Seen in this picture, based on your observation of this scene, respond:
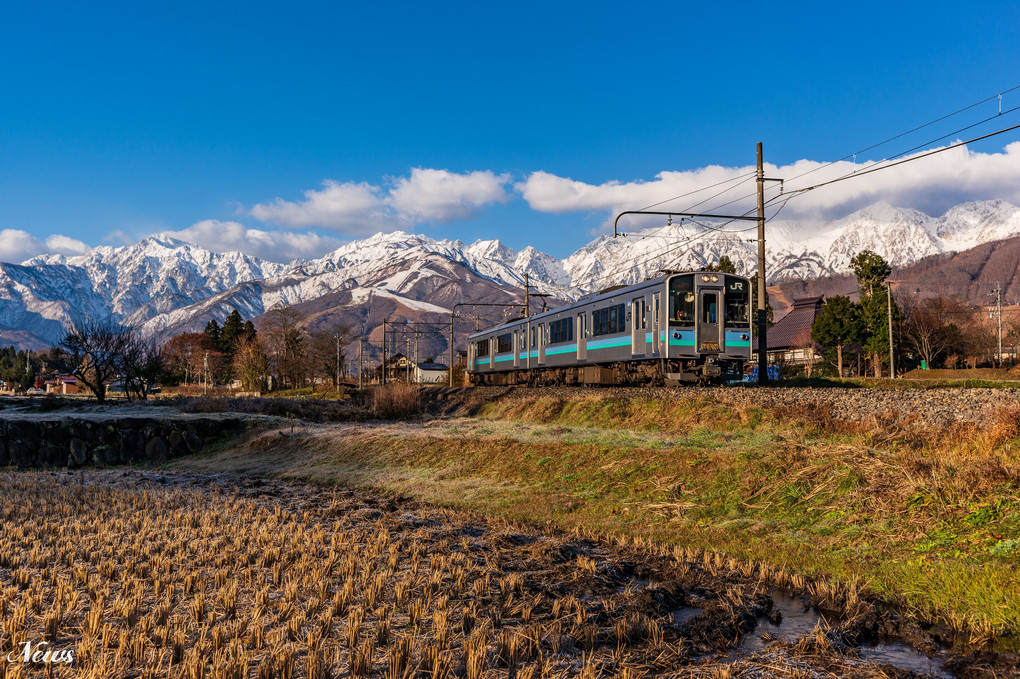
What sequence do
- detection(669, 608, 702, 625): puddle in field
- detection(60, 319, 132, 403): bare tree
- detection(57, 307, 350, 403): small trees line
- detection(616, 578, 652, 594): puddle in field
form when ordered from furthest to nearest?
1. detection(57, 307, 350, 403): small trees line
2. detection(60, 319, 132, 403): bare tree
3. detection(616, 578, 652, 594): puddle in field
4. detection(669, 608, 702, 625): puddle in field

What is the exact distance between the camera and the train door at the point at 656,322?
2411 cm

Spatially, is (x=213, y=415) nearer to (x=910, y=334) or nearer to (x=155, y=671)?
(x=155, y=671)

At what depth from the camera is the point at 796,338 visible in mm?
73438

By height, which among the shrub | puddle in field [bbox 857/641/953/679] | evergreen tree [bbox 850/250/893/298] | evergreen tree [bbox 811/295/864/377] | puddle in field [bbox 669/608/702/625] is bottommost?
puddle in field [bbox 857/641/953/679]

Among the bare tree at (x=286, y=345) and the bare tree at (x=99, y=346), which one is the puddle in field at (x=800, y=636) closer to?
the bare tree at (x=99, y=346)

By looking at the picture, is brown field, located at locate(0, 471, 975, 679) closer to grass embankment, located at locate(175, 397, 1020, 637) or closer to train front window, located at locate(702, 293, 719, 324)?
grass embankment, located at locate(175, 397, 1020, 637)

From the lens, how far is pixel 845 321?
2261 inches

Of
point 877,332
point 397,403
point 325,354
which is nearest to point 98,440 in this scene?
point 397,403

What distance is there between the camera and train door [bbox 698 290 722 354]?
23.9 metres

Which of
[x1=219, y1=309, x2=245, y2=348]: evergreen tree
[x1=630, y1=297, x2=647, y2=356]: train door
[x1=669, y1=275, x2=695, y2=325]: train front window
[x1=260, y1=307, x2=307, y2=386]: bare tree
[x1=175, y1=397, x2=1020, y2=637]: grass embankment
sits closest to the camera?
[x1=175, y1=397, x2=1020, y2=637]: grass embankment

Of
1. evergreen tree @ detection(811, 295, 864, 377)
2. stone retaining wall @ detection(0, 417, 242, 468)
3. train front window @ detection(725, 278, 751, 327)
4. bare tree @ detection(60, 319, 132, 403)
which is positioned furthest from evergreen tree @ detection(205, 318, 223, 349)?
train front window @ detection(725, 278, 751, 327)

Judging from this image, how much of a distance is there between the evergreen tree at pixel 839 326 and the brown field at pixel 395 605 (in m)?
54.9

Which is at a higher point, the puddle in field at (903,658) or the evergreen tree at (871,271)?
the evergreen tree at (871,271)

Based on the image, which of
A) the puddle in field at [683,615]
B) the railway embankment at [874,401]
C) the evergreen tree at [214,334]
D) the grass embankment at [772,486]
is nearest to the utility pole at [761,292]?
the railway embankment at [874,401]
